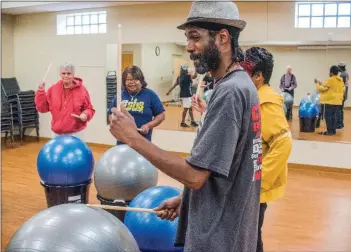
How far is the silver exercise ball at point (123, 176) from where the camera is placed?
11.9 feet

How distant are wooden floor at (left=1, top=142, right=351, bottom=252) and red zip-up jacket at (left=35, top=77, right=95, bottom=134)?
1.03 m

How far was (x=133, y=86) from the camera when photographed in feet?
14.2

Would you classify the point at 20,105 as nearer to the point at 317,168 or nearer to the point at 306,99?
the point at 306,99

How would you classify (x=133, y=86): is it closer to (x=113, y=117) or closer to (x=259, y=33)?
(x=113, y=117)

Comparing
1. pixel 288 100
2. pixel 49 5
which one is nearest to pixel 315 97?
pixel 288 100

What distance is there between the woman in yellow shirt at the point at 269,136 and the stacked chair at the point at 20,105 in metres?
7.63

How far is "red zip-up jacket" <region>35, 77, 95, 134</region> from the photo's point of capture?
187 inches

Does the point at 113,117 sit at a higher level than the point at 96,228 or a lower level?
higher

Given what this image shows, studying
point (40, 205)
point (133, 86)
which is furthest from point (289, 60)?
point (40, 205)

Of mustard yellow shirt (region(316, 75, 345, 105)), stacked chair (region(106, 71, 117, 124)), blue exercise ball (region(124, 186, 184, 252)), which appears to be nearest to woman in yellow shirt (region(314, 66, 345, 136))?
mustard yellow shirt (region(316, 75, 345, 105))

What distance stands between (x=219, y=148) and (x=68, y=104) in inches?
143

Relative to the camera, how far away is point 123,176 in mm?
3615

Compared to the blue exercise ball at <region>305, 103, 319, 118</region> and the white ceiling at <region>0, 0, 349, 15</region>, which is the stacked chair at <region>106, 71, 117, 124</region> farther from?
the blue exercise ball at <region>305, 103, 319, 118</region>

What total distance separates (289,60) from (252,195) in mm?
6361
